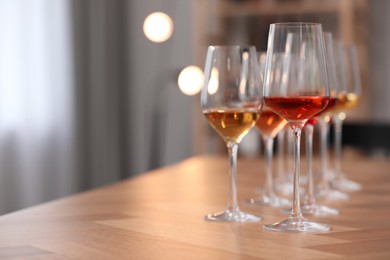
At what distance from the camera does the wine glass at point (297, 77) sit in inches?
46.6

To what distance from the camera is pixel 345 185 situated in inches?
71.3

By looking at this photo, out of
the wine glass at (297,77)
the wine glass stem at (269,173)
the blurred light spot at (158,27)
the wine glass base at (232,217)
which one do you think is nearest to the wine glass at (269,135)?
the wine glass stem at (269,173)

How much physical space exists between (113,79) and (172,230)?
373 cm

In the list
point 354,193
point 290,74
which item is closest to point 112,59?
point 354,193

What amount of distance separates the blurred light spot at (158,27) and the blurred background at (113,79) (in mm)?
55

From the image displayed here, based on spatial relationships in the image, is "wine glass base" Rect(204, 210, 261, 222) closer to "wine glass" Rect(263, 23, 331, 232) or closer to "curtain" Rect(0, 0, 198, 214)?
"wine glass" Rect(263, 23, 331, 232)

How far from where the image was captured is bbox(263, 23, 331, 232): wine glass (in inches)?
46.6

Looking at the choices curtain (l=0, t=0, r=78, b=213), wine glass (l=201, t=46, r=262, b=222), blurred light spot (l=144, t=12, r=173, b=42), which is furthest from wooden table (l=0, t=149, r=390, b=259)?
blurred light spot (l=144, t=12, r=173, b=42)

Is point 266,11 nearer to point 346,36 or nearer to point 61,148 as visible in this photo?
point 346,36

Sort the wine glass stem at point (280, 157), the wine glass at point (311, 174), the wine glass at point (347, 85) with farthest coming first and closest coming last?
the wine glass stem at point (280, 157) → the wine glass at point (347, 85) → the wine glass at point (311, 174)

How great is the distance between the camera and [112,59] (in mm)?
4828

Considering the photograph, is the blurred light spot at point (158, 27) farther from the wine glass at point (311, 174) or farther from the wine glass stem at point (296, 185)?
the wine glass stem at point (296, 185)

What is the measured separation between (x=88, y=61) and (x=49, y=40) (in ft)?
1.83

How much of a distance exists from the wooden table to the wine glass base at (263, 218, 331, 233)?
2 cm
